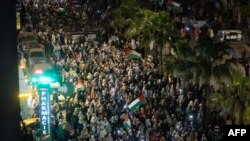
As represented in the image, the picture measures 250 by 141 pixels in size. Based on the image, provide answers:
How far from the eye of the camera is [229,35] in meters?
38.7

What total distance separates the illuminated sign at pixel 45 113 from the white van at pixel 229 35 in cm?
2171

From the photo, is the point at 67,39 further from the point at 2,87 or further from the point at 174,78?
the point at 2,87

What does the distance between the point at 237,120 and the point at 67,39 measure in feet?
71.8

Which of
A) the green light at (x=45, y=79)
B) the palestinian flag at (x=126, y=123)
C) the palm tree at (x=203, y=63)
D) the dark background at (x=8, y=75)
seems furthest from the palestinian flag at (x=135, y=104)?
the dark background at (x=8, y=75)

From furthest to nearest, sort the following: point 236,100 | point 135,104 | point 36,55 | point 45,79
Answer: point 36,55 < point 135,104 < point 236,100 < point 45,79

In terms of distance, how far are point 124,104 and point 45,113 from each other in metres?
5.88

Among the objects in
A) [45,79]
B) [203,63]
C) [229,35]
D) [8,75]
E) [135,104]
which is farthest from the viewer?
[229,35]

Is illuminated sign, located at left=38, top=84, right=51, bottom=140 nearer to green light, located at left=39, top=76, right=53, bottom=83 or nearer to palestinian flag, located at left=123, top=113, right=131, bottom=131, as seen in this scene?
green light, located at left=39, top=76, right=53, bottom=83

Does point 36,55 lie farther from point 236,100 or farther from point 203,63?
point 236,100

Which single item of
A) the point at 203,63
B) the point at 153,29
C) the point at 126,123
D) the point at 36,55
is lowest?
the point at 126,123

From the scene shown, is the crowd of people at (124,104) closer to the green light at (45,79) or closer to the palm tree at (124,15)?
the green light at (45,79)

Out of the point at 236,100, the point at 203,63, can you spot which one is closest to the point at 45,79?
the point at 236,100

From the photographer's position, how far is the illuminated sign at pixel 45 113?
17.8 m

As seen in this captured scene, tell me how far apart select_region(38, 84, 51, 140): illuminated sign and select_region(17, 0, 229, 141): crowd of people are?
1.43m
